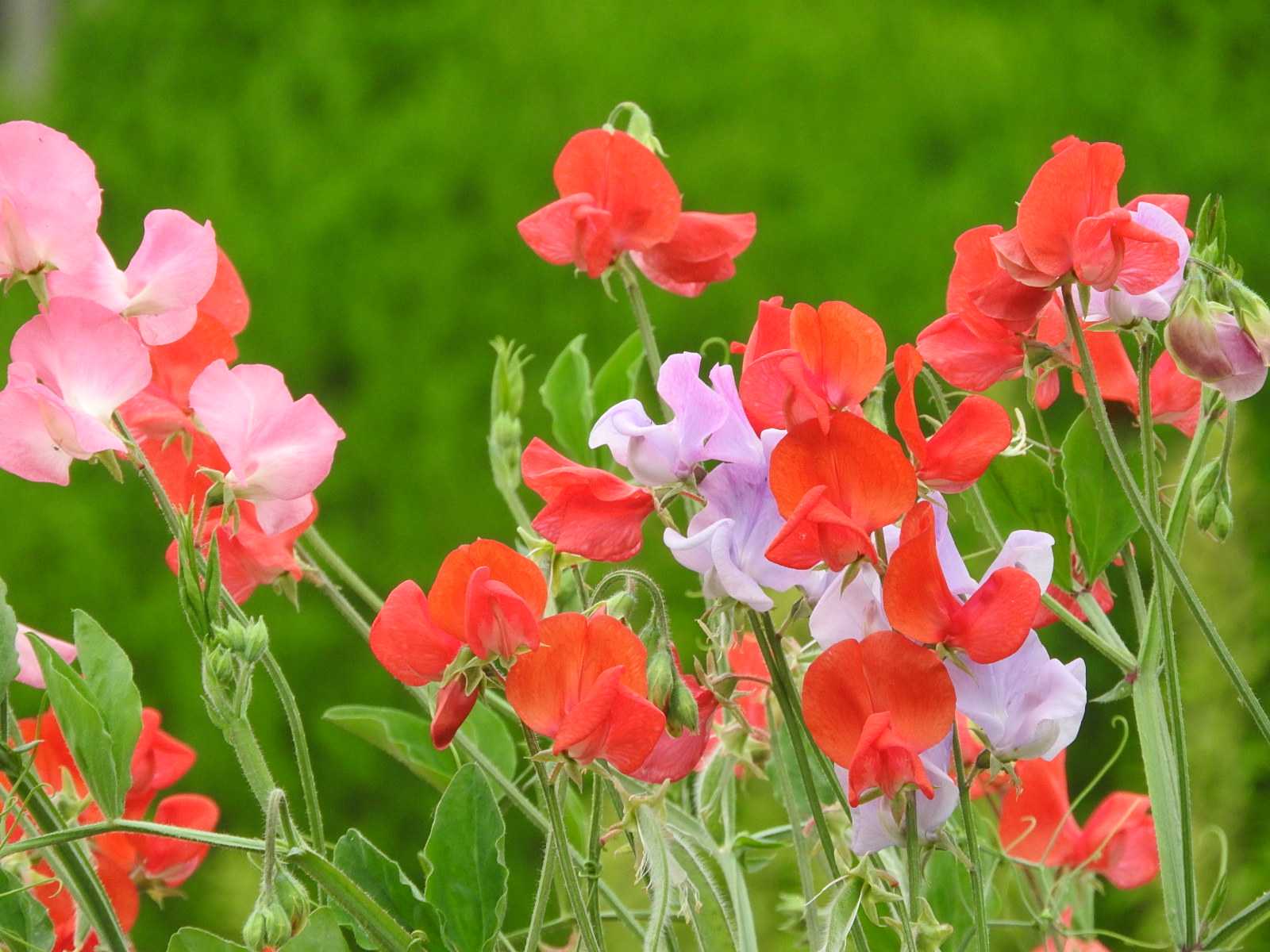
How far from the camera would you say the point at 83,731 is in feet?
1.52

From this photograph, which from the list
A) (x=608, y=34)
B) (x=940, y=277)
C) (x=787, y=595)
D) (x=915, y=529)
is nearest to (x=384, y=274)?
(x=608, y=34)

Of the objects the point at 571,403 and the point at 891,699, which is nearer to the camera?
the point at 891,699

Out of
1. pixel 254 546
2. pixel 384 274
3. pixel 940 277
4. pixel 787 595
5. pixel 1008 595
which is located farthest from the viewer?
pixel 384 274

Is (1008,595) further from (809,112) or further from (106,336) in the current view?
(809,112)

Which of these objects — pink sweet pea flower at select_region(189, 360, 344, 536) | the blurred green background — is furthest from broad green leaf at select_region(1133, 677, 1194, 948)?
the blurred green background

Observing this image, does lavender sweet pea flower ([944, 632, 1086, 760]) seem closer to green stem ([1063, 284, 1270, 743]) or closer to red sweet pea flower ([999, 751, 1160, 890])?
green stem ([1063, 284, 1270, 743])

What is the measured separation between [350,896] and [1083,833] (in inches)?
12.2

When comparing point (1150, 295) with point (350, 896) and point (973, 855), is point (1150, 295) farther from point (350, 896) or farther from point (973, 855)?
point (350, 896)

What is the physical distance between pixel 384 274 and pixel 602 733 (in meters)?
2.44

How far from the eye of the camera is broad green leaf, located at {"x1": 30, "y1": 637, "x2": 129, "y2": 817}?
461 mm

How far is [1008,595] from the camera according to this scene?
1.32 feet

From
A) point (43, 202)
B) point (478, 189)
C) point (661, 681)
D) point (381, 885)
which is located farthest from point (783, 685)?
point (478, 189)

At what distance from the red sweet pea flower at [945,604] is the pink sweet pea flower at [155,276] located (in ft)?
0.70

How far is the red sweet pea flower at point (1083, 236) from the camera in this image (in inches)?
→ 17.9
